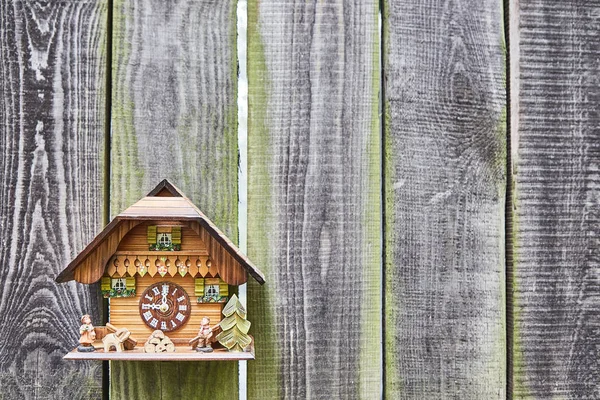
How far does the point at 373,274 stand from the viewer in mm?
1475

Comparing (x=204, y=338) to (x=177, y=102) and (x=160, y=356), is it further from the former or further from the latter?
(x=177, y=102)

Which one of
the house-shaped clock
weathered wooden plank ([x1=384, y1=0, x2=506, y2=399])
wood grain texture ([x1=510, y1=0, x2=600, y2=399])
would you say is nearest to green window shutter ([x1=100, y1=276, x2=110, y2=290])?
the house-shaped clock

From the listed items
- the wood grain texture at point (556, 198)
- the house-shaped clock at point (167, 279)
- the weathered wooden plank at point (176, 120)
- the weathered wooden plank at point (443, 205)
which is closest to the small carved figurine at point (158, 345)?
the house-shaped clock at point (167, 279)

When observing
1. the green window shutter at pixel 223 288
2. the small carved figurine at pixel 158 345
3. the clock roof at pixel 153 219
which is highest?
the clock roof at pixel 153 219

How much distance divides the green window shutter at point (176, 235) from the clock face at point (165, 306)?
0.09m

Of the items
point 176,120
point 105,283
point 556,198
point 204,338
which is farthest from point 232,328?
point 556,198

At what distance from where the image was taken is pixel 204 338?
124 cm

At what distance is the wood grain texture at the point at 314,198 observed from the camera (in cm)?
146

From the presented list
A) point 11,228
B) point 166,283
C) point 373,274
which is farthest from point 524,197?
point 11,228

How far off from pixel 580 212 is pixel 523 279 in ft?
0.71

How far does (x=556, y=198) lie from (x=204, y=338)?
90 cm

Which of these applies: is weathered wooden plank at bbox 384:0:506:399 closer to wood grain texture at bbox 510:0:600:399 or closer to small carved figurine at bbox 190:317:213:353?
wood grain texture at bbox 510:0:600:399

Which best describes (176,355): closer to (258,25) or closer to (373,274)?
(373,274)

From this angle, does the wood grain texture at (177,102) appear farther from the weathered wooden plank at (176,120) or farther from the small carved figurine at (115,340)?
the small carved figurine at (115,340)
